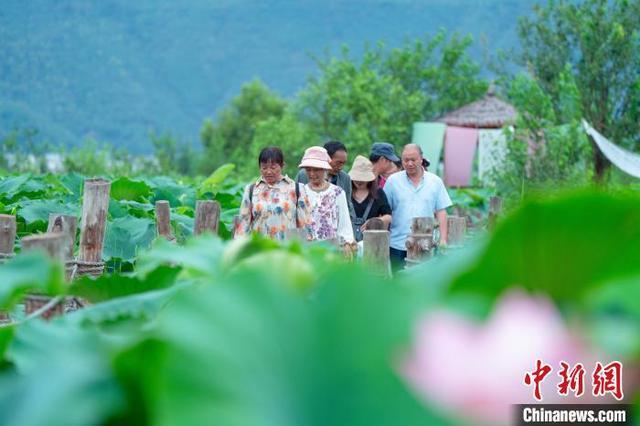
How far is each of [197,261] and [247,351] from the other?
→ 1.70 ft

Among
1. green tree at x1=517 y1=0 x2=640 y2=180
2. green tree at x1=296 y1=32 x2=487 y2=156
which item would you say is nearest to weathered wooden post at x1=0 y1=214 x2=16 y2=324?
green tree at x1=517 y1=0 x2=640 y2=180

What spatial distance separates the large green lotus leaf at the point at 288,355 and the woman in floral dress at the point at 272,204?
14.6 ft

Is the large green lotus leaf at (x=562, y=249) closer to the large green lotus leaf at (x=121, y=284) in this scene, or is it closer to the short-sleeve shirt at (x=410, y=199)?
the large green lotus leaf at (x=121, y=284)

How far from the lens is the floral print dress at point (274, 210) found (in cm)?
522

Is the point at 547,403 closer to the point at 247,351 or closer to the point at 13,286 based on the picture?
the point at 247,351

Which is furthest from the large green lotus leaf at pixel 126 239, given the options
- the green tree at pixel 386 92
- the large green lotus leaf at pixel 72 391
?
the green tree at pixel 386 92

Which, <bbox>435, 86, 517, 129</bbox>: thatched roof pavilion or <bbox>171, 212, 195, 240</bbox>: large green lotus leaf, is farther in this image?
<bbox>435, 86, 517, 129</bbox>: thatched roof pavilion

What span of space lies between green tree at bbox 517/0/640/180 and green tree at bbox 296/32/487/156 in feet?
36.8

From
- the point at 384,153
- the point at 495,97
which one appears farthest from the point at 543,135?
the point at 495,97

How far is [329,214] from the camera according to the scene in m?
5.29

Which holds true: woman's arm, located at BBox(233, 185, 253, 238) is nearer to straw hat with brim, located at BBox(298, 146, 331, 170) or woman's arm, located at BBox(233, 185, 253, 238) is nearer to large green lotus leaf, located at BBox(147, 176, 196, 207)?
straw hat with brim, located at BBox(298, 146, 331, 170)

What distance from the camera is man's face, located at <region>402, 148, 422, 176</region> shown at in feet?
19.3

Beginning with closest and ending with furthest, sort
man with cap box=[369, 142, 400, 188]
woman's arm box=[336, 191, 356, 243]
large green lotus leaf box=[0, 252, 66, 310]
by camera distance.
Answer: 1. large green lotus leaf box=[0, 252, 66, 310]
2. woman's arm box=[336, 191, 356, 243]
3. man with cap box=[369, 142, 400, 188]

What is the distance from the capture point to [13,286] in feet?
3.58
